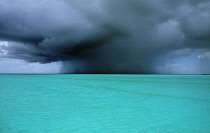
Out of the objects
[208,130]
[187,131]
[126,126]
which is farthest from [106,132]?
[208,130]

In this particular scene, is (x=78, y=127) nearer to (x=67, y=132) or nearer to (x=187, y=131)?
(x=67, y=132)

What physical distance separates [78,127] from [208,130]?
6590mm

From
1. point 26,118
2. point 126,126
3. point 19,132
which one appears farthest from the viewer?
point 26,118

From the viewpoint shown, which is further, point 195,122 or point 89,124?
point 195,122

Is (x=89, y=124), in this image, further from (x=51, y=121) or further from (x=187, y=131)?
(x=187, y=131)

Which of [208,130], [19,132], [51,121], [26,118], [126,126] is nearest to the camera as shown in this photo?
[19,132]

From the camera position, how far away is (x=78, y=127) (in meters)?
7.63

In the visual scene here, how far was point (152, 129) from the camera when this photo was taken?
7539 millimetres

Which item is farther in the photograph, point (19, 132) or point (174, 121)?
point (174, 121)

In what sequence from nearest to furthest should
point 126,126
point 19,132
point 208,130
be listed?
point 19,132, point 208,130, point 126,126

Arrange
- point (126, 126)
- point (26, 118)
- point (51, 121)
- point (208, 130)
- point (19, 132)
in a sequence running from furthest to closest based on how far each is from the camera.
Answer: point (26, 118) < point (51, 121) < point (126, 126) < point (208, 130) < point (19, 132)

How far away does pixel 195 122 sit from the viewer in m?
8.69

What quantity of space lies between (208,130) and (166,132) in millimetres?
2283

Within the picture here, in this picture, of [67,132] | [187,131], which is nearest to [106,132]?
[67,132]
